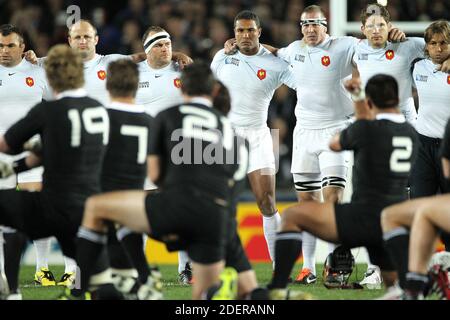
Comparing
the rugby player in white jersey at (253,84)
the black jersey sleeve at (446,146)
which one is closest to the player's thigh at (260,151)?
the rugby player in white jersey at (253,84)

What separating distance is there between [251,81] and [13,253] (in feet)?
10.4

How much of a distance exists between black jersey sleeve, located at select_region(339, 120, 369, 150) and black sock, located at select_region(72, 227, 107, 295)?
1.72 metres

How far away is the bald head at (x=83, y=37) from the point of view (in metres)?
8.81

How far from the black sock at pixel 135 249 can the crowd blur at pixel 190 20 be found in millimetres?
6276

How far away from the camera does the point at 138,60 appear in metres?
9.20

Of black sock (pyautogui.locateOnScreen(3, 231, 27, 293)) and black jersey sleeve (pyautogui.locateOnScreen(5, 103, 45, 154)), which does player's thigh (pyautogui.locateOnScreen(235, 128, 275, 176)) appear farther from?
black jersey sleeve (pyautogui.locateOnScreen(5, 103, 45, 154))

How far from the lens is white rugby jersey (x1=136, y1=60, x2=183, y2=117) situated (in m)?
9.09

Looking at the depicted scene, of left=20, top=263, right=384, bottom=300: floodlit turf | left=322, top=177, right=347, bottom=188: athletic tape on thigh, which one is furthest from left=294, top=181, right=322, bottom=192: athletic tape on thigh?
left=20, top=263, right=384, bottom=300: floodlit turf

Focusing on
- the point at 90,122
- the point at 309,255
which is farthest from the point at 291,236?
the point at 309,255

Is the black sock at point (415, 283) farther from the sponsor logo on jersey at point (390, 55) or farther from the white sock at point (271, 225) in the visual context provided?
the sponsor logo on jersey at point (390, 55)
